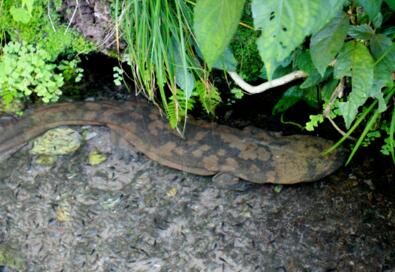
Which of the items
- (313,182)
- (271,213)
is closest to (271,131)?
(313,182)

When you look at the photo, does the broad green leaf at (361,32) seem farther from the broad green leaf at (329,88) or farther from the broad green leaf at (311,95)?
the broad green leaf at (311,95)

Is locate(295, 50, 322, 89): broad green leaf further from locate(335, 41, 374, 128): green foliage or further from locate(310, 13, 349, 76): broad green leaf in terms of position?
locate(310, 13, 349, 76): broad green leaf

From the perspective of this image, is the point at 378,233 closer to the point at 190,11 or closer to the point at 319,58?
the point at 319,58

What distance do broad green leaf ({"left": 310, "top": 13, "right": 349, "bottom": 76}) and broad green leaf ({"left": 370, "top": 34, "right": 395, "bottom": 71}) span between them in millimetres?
307

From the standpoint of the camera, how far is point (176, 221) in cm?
364

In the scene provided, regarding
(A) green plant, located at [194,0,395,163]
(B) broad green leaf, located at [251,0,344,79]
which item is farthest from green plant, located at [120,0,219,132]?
(B) broad green leaf, located at [251,0,344,79]

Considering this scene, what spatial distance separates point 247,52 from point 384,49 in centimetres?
140

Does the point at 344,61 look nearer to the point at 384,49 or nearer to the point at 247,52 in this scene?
the point at 384,49

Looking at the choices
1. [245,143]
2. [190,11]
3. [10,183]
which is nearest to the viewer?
[190,11]

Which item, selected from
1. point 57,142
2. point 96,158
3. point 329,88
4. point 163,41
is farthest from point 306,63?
point 57,142

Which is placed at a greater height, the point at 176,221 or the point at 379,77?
the point at 379,77

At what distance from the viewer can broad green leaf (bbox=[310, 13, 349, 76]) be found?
7.78 ft

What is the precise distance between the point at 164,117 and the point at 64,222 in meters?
1.20

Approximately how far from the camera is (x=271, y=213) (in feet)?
12.0
